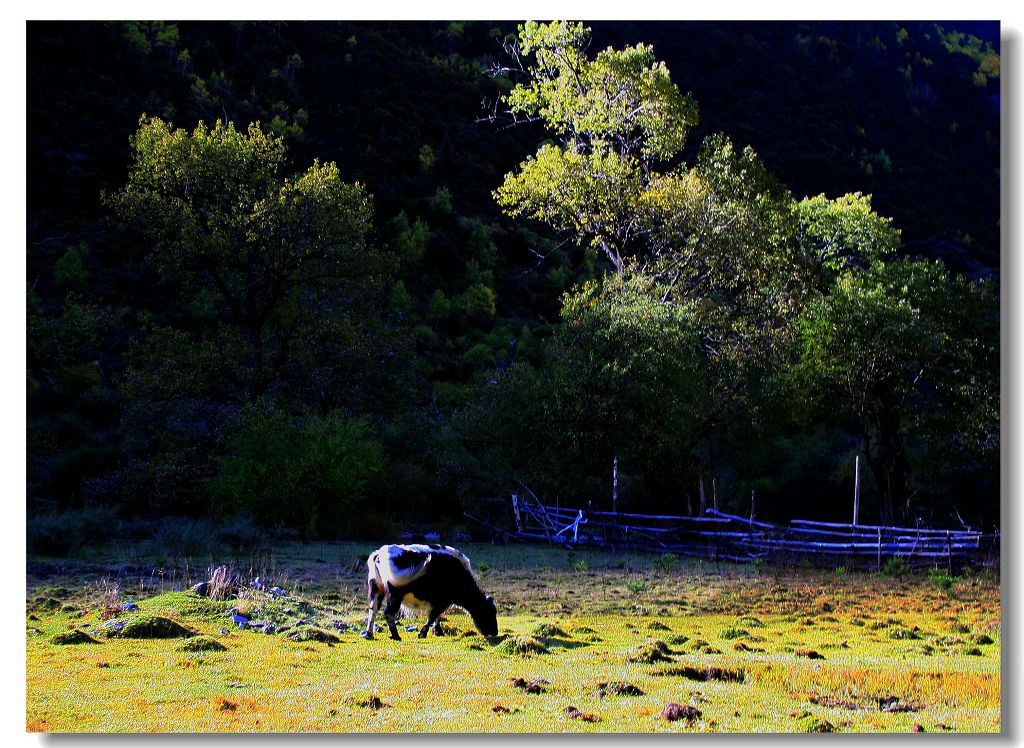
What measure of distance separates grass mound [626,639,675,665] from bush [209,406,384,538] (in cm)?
844

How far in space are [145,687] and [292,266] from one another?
14.3 m

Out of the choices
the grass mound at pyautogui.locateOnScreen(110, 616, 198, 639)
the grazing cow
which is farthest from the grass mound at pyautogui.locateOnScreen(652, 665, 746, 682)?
the grass mound at pyautogui.locateOnScreen(110, 616, 198, 639)

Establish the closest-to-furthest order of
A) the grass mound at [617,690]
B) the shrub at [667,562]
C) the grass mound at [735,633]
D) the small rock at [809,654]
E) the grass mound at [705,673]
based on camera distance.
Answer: the grass mound at [617,690] → the grass mound at [705,673] → the small rock at [809,654] → the grass mound at [735,633] → the shrub at [667,562]

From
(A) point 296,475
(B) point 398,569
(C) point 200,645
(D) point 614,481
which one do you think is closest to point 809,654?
(B) point 398,569

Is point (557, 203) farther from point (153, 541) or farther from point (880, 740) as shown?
point (880, 740)

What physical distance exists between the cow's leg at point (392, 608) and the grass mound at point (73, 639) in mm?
2463

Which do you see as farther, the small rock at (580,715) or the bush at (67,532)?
the bush at (67,532)

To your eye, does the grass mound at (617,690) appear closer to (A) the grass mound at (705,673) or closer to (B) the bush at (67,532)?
(A) the grass mound at (705,673)

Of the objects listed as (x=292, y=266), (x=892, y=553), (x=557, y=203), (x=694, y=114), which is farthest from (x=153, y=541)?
(x=694, y=114)

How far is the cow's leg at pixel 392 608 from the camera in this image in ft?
26.1

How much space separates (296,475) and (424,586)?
7.65m

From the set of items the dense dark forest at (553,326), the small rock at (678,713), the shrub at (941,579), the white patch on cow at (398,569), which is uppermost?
the dense dark forest at (553,326)

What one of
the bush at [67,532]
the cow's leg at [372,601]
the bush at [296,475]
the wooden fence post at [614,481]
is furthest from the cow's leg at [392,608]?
the wooden fence post at [614,481]

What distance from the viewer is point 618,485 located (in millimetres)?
17828
